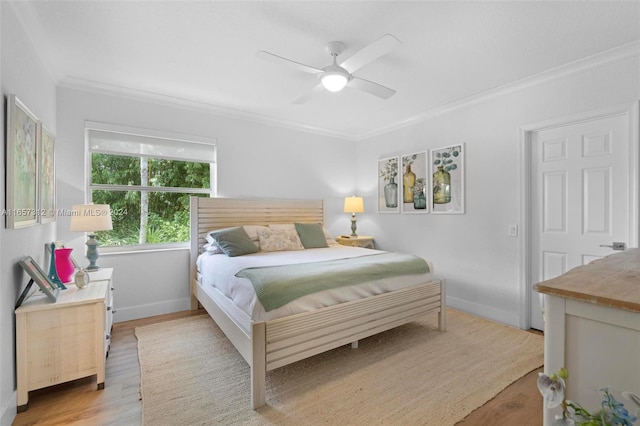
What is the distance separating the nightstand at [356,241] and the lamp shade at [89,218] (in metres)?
2.91

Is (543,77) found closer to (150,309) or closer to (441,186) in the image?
(441,186)

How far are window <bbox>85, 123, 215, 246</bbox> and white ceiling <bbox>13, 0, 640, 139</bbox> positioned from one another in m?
0.53

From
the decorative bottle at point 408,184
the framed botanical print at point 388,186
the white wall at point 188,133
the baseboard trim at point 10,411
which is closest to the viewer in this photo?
the baseboard trim at point 10,411

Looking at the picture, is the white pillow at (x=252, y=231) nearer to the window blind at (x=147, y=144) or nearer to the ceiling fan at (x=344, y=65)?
the window blind at (x=147, y=144)

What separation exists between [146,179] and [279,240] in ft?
5.59

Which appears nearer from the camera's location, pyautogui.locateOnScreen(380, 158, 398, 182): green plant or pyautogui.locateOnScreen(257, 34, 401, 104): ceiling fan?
pyautogui.locateOnScreen(257, 34, 401, 104): ceiling fan

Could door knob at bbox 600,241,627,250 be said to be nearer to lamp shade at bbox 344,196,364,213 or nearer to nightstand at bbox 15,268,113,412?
lamp shade at bbox 344,196,364,213

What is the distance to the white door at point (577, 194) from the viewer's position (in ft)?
7.95

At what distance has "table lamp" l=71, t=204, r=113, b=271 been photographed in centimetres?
263

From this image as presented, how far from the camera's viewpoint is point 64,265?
235 cm

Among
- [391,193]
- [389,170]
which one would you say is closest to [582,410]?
[391,193]

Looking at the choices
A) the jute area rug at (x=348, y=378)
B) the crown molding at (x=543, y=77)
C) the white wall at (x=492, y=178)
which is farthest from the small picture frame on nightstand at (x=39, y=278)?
the crown molding at (x=543, y=77)

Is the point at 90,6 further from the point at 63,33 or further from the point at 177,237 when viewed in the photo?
the point at 177,237

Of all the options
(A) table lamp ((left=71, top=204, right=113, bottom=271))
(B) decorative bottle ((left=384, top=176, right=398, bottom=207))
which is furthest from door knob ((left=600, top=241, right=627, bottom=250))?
(A) table lamp ((left=71, top=204, right=113, bottom=271))
